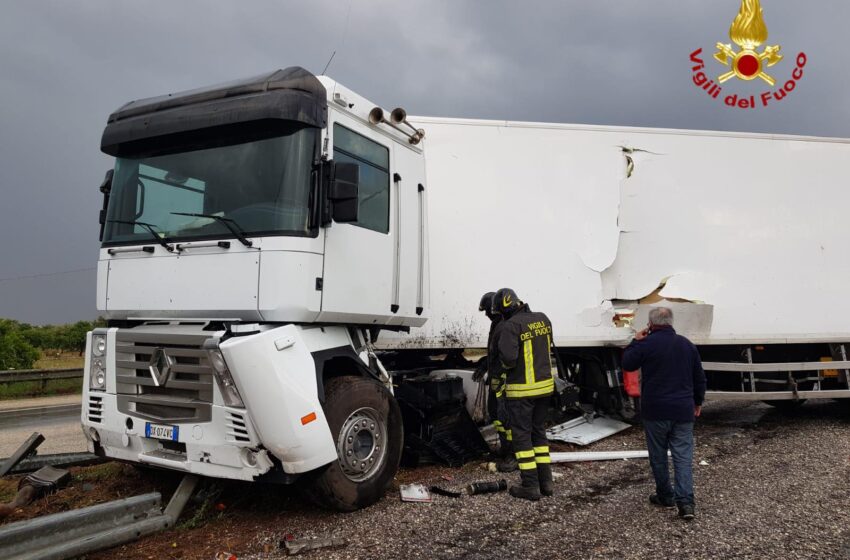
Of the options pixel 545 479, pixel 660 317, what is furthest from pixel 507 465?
pixel 660 317

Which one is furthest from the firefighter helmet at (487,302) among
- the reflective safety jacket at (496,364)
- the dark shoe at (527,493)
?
the dark shoe at (527,493)

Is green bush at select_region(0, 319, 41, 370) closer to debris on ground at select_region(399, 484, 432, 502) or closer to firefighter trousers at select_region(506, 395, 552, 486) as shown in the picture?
debris on ground at select_region(399, 484, 432, 502)

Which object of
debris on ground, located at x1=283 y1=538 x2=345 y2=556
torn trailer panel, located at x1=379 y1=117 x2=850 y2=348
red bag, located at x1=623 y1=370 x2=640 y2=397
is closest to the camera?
debris on ground, located at x1=283 y1=538 x2=345 y2=556

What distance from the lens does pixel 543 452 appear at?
5113 millimetres

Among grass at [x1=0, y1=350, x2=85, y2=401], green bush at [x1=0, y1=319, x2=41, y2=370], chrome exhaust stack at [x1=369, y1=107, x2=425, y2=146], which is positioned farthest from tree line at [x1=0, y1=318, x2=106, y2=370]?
chrome exhaust stack at [x1=369, y1=107, x2=425, y2=146]

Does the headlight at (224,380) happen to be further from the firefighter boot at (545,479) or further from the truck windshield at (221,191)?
the firefighter boot at (545,479)

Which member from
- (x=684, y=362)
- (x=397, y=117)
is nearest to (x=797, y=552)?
(x=684, y=362)

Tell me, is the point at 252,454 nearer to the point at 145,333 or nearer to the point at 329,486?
the point at 329,486

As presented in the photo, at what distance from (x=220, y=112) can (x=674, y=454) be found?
4.11 meters

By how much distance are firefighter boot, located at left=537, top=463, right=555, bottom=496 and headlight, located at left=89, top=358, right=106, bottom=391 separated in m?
3.43

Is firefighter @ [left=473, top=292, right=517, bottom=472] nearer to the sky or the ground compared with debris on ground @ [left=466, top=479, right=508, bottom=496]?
nearer to the sky

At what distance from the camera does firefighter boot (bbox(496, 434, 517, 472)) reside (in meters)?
5.73

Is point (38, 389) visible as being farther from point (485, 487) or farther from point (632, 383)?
point (632, 383)

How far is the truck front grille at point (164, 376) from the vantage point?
3.93m
